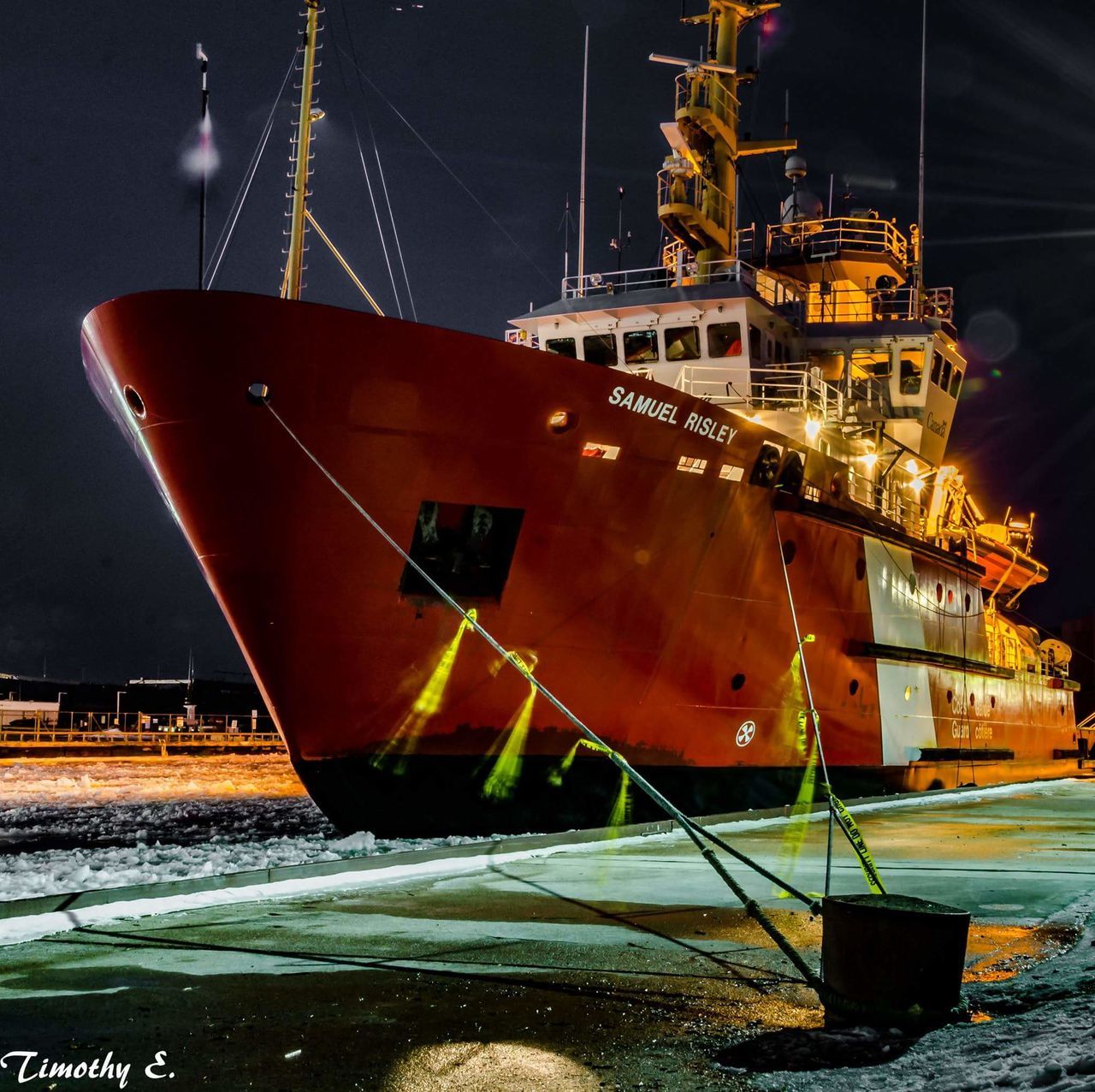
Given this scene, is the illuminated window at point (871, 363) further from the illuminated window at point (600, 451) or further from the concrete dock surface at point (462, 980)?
the concrete dock surface at point (462, 980)

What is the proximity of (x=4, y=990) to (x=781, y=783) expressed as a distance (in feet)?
37.1

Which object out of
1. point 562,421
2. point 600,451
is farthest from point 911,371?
point 562,421

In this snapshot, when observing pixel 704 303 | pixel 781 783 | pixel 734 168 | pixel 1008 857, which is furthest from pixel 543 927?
pixel 734 168

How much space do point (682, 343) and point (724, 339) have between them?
2.01ft

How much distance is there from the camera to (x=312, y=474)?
408 inches

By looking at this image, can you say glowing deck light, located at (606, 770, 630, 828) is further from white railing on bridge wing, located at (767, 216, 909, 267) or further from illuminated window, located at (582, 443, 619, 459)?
white railing on bridge wing, located at (767, 216, 909, 267)

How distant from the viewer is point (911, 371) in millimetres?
20031

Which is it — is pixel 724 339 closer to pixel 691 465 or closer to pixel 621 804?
pixel 691 465

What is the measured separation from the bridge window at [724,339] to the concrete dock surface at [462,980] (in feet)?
33.5

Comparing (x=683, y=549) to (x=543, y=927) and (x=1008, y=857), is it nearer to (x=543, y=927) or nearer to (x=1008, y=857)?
(x=1008, y=857)

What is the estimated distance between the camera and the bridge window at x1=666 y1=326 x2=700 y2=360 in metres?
17.2

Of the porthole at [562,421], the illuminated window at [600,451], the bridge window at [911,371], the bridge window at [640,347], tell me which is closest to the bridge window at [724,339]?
the bridge window at [640,347]

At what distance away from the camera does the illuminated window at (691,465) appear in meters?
12.3

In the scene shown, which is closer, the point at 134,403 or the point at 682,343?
the point at 134,403
